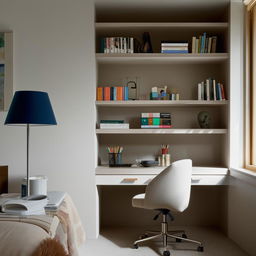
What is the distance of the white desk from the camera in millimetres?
3518

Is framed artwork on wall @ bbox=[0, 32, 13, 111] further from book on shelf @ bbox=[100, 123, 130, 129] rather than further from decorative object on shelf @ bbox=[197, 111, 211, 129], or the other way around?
decorative object on shelf @ bbox=[197, 111, 211, 129]

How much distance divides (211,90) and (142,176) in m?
1.17

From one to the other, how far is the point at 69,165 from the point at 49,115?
4.03ft

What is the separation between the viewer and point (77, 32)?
355 cm

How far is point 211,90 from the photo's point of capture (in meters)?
3.73

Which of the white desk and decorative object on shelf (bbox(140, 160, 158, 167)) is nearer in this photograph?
the white desk

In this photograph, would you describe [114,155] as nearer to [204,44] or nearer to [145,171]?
[145,171]

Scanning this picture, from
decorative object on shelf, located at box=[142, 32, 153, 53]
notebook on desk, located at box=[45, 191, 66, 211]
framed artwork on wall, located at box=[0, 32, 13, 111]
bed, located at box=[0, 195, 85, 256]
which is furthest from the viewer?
decorative object on shelf, located at box=[142, 32, 153, 53]

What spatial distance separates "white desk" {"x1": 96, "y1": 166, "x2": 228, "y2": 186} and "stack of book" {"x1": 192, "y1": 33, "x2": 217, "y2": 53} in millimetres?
1261

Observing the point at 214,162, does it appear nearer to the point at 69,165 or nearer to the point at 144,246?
the point at 144,246

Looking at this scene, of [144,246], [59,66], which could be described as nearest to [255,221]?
[144,246]

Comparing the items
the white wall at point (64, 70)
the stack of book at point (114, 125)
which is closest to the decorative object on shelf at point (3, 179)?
the white wall at point (64, 70)

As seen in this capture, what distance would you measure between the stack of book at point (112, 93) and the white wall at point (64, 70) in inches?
6.3

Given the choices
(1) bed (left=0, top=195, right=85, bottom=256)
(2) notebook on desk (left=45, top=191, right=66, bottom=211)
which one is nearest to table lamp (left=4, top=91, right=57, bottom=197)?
(2) notebook on desk (left=45, top=191, right=66, bottom=211)
